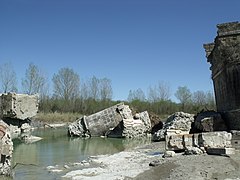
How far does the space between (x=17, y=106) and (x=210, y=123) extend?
657 inches

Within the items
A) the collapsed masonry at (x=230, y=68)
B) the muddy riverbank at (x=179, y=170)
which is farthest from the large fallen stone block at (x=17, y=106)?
the muddy riverbank at (x=179, y=170)

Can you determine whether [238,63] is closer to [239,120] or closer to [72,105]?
[239,120]

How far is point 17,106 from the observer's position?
87.8ft

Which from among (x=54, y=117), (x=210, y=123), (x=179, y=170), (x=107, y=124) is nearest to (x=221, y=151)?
(x=179, y=170)

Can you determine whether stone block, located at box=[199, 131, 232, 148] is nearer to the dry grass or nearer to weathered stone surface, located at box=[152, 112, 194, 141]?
weathered stone surface, located at box=[152, 112, 194, 141]

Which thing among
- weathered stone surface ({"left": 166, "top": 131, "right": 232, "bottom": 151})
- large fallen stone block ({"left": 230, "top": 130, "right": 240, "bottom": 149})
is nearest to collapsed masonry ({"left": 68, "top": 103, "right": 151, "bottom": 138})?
large fallen stone block ({"left": 230, "top": 130, "right": 240, "bottom": 149})

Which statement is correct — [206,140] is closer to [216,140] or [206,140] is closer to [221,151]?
Answer: [216,140]

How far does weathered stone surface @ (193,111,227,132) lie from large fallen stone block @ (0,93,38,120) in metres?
15.6

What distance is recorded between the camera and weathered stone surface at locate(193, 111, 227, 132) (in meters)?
16.2

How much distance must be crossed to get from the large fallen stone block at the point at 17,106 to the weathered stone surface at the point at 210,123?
15603mm

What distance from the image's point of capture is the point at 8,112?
26.3 metres

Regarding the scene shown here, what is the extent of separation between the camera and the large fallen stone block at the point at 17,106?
1032 inches

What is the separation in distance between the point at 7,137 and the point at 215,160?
6.17 m

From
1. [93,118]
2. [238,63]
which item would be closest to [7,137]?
[238,63]
